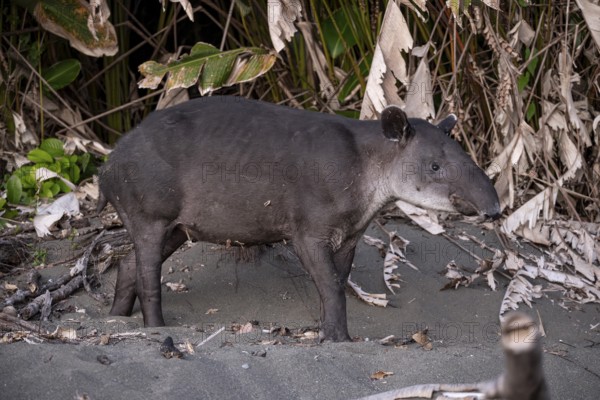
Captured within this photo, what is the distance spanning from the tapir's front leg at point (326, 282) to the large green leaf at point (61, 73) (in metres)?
3.85

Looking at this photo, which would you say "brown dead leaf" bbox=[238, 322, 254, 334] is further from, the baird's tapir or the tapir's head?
the tapir's head

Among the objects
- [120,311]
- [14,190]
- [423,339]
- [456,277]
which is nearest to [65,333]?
[120,311]

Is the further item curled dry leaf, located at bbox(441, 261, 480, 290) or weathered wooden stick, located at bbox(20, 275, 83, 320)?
curled dry leaf, located at bbox(441, 261, 480, 290)

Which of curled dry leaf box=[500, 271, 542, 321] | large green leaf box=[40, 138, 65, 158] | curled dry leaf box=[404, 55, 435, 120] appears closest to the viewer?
curled dry leaf box=[500, 271, 542, 321]

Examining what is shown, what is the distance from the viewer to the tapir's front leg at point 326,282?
19.2ft

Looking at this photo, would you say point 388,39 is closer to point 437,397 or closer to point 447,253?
point 447,253

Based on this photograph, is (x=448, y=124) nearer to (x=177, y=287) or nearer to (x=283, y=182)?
(x=283, y=182)

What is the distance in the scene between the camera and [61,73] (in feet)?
29.1

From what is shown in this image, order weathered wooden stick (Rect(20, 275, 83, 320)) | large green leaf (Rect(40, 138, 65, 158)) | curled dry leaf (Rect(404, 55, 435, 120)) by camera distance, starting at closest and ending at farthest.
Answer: weathered wooden stick (Rect(20, 275, 83, 320)), curled dry leaf (Rect(404, 55, 435, 120)), large green leaf (Rect(40, 138, 65, 158))

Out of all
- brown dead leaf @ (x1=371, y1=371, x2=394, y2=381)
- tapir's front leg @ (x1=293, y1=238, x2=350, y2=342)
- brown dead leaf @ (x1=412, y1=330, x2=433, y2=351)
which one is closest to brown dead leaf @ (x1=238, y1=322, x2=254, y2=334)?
tapir's front leg @ (x1=293, y1=238, x2=350, y2=342)

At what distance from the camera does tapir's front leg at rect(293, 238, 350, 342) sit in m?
5.86

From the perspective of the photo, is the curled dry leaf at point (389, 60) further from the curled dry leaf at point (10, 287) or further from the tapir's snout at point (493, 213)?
the curled dry leaf at point (10, 287)

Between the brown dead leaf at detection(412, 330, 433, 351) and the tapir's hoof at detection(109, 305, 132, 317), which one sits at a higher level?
the brown dead leaf at detection(412, 330, 433, 351)

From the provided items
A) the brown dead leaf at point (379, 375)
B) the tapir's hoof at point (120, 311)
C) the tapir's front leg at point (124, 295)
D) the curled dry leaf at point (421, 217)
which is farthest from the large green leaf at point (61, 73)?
the brown dead leaf at point (379, 375)
